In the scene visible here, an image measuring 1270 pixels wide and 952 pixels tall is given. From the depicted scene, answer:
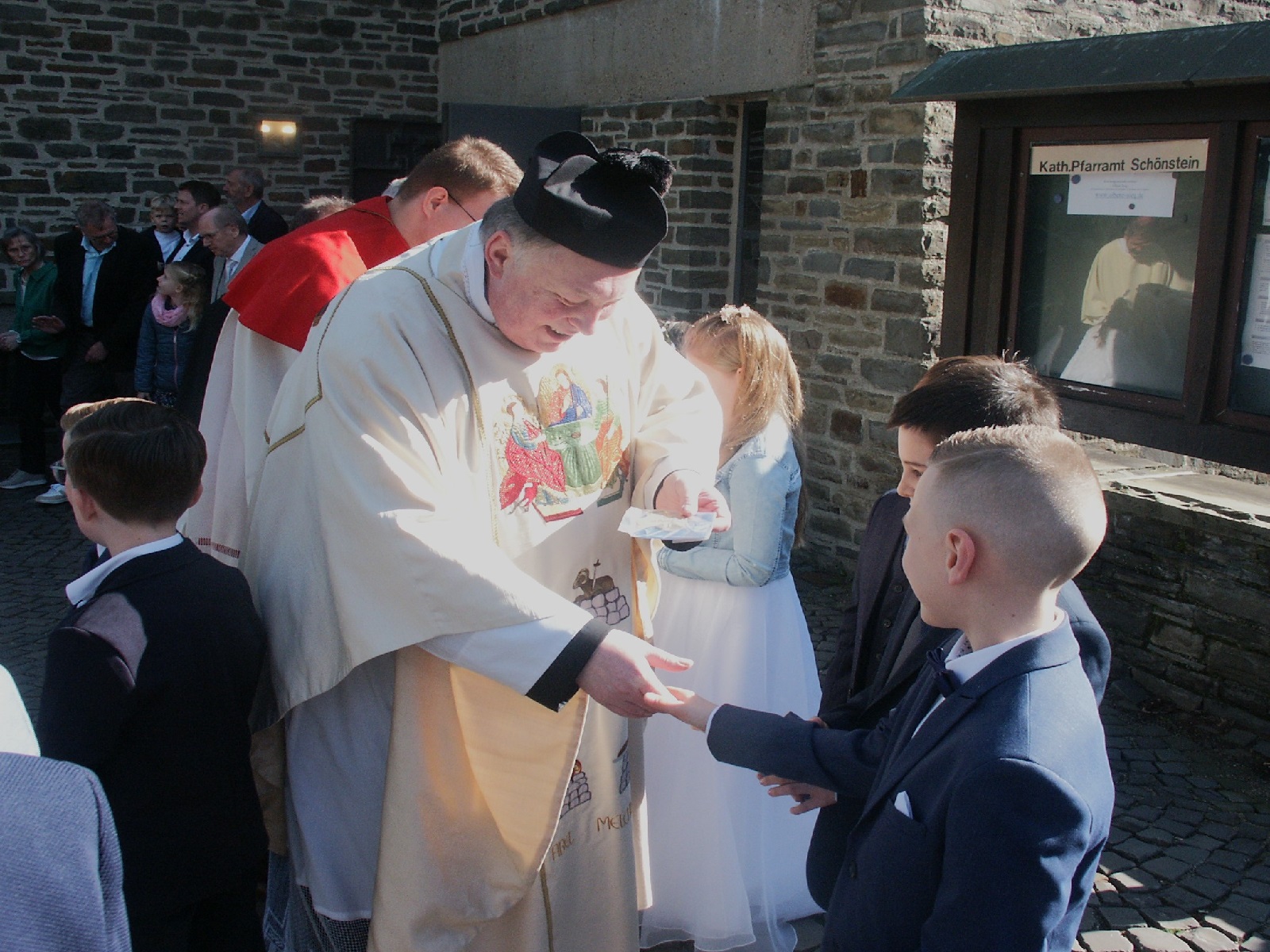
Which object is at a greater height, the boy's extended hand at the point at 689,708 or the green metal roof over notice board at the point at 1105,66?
the green metal roof over notice board at the point at 1105,66

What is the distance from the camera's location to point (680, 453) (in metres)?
2.56

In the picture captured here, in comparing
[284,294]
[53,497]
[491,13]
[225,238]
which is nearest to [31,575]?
[53,497]

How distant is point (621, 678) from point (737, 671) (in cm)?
121

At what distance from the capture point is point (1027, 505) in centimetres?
160

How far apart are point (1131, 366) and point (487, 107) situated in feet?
18.7

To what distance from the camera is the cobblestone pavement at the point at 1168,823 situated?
3285 mm

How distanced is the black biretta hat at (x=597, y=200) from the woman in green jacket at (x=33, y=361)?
724cm

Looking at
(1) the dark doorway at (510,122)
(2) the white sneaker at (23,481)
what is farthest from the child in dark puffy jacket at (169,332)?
Result: (1) the dark doorway at (510,122)

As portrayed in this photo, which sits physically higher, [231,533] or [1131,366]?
[1131,366]

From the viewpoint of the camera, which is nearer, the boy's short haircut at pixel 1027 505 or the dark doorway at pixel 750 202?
the boy's short haircut at pixel 1027 505

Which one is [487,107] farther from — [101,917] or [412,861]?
[101,917]


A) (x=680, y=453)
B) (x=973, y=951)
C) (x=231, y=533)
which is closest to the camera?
(x=973, y=951)

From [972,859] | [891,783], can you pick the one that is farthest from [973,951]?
[891,783]

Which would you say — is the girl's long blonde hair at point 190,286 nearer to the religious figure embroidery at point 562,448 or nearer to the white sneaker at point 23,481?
the white sneaker at point 23,481
